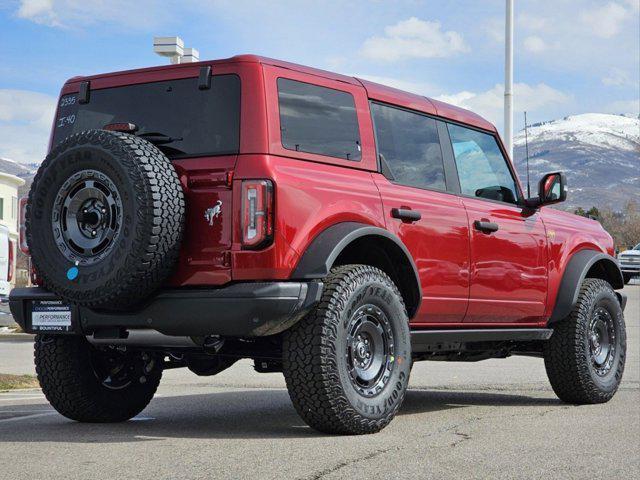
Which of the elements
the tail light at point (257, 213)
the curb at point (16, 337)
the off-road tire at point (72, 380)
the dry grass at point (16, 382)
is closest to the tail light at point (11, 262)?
the curb at point (16, 337)

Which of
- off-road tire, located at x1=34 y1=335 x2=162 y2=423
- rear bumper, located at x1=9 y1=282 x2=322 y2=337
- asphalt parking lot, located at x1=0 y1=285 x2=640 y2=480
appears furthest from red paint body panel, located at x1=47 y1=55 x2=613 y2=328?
off-road tire, located at x1=34 y1=335 x2=162 y2=423

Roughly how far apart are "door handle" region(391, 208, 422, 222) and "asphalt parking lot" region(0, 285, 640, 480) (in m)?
1.31

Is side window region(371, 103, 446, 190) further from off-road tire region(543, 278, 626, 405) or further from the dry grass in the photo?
the dry grass

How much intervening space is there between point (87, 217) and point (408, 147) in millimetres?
2330

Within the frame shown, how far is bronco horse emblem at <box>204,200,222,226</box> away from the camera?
19.4 ft

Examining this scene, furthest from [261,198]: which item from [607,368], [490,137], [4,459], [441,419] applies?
[607,368]

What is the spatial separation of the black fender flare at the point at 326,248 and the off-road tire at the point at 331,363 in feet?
0.49

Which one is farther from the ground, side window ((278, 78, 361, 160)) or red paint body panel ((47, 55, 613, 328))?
side window ((278, 78, 361, 160))

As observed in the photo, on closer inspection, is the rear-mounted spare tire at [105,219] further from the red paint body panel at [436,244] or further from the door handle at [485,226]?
the door handle at [485,226]

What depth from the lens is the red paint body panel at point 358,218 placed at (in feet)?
19.3

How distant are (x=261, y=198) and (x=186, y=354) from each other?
141 centimetres

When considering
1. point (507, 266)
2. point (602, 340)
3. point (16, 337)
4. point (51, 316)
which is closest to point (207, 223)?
point (51, 316)

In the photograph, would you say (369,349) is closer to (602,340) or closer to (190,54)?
(602,340)

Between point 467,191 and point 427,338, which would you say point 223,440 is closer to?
point 427,338
